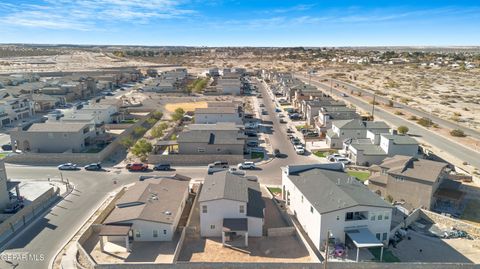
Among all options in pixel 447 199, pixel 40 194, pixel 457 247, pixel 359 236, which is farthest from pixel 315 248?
pixel 40 194

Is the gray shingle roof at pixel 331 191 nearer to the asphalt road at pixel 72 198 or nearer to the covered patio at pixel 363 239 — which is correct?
the covered patio at pixel 363 239

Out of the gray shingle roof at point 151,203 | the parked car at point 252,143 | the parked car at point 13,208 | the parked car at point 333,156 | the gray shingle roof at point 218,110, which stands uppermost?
the gray shingle roof at point 218,110

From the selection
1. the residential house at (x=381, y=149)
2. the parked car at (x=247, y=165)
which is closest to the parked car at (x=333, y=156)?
the residential house at (x=381, y=149)

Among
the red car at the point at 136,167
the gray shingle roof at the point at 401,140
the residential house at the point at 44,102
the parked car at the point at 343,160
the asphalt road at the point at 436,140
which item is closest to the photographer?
the red car at the point at 136,167

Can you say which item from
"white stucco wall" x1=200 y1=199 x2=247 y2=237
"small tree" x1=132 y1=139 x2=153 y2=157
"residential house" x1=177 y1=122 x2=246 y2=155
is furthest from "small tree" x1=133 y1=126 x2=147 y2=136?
"white stucco wall" x1=200 y1=199 x2=247 y2=237

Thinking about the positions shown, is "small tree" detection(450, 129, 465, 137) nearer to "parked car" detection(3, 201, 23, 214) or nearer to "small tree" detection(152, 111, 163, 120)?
"small tree" detection(152, 111, 163, 120)

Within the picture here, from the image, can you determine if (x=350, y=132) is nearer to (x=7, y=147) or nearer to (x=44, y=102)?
(x=7, y=147)

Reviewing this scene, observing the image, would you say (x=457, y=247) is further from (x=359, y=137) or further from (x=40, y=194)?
(x=40, y=194)

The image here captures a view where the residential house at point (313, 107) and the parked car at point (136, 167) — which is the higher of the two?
the residential house at point (313, 107)
